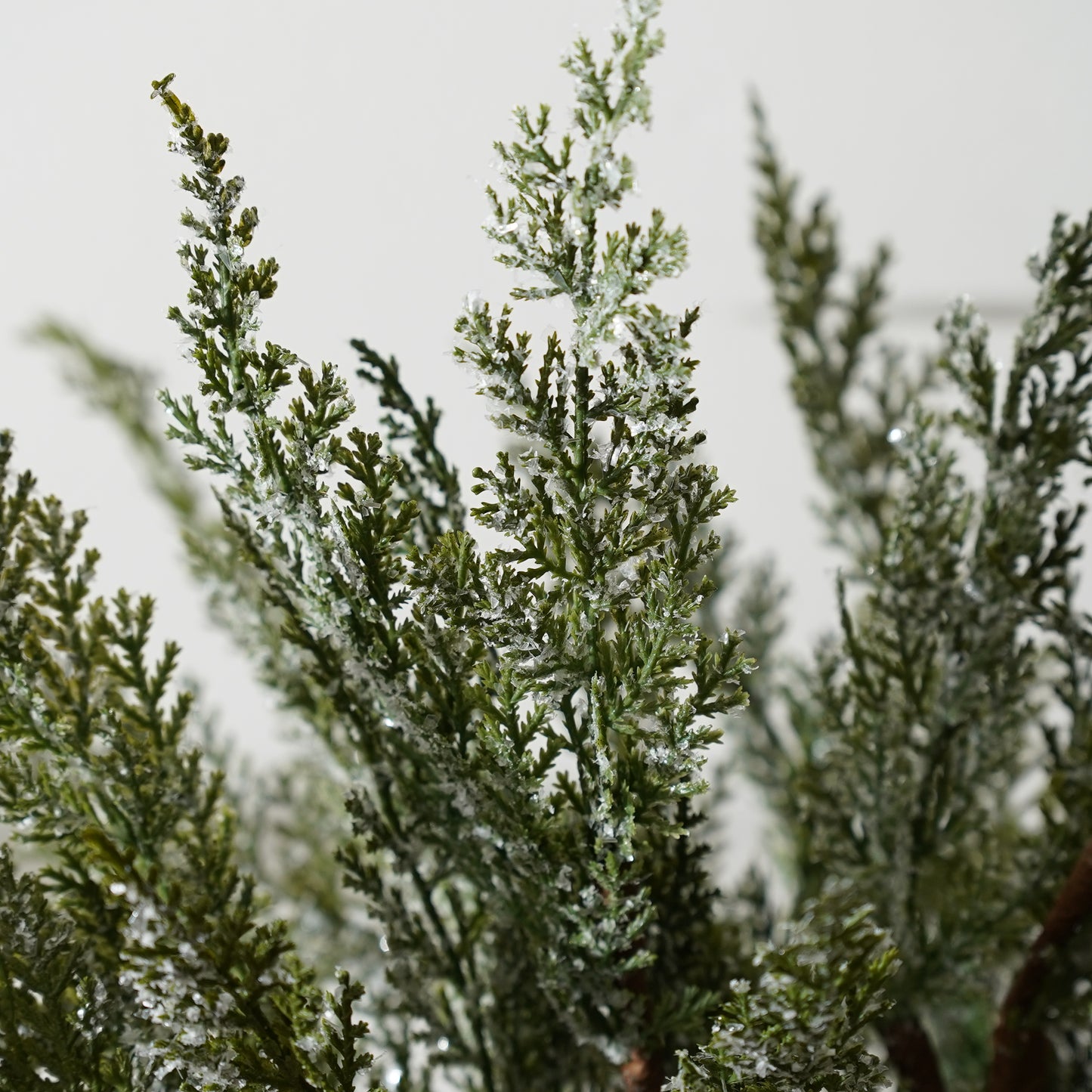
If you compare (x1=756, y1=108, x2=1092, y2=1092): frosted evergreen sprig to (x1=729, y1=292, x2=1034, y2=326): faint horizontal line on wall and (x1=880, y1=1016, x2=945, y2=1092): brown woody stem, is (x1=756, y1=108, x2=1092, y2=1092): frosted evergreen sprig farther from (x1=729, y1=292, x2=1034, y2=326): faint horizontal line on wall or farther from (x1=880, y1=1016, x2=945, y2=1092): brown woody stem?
(x1=729, y1=292, x2=1034, y2=326): faint horizontal line on wall

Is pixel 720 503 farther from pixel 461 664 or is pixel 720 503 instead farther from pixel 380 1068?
pixel 380 1068

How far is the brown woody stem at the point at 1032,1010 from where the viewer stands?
601 mm

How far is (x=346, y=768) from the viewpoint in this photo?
0.73 m

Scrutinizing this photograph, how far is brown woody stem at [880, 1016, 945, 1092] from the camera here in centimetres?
70

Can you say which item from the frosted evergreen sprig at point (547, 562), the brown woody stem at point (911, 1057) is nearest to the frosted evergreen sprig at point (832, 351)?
the brown woody stem at point (911, 1057)

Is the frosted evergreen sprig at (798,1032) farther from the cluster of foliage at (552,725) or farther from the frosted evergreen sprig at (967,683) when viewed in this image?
the frosted evergreen sprig at (967,683)

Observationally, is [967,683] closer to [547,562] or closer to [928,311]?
[547,562]

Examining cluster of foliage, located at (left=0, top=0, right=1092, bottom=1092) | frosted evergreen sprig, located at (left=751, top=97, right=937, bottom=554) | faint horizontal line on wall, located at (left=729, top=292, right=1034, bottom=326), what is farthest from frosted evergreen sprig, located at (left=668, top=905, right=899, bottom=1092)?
faint horizontal line on wall, located at (left=729, top=292, right=1034, bottom=326)

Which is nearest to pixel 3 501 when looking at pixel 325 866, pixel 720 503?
pixel 720 503

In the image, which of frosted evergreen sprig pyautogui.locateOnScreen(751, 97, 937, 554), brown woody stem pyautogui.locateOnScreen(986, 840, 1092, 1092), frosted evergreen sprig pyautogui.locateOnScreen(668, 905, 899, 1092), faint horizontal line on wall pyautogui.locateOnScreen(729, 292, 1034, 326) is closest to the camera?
frosted evergreen sprig pyautogui.locateOnScreen(668, 905, 899, 1092)

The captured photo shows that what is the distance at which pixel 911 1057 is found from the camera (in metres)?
0.70

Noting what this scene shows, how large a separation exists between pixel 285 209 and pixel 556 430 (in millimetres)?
568

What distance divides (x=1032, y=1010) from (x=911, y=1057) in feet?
0.32

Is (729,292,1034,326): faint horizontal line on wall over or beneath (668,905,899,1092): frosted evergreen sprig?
over
